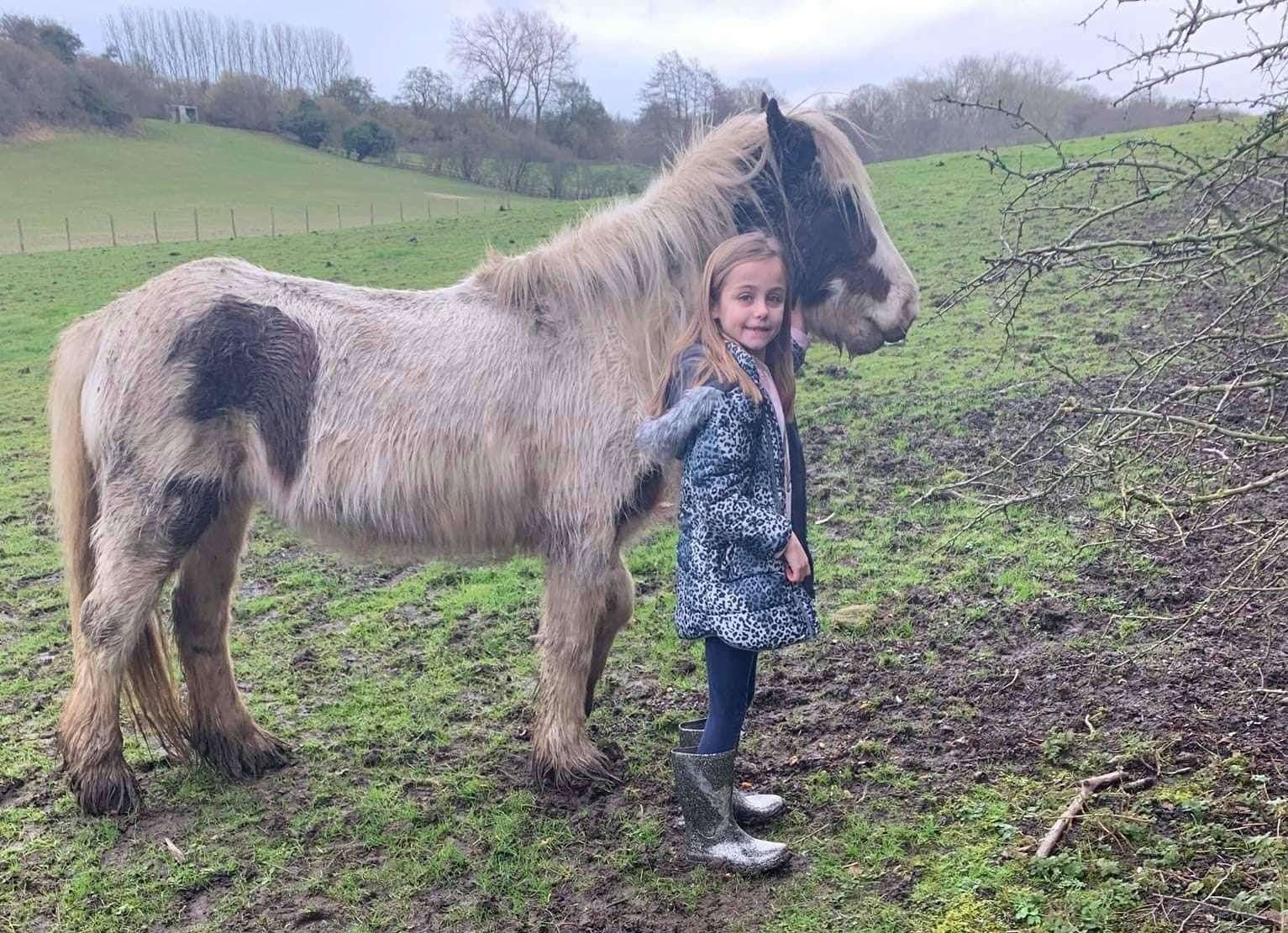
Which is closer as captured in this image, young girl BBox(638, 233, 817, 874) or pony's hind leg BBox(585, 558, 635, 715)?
young girl BBox(638, 233, 817, 874)

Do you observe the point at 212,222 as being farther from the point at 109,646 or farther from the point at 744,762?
the point at 744,762

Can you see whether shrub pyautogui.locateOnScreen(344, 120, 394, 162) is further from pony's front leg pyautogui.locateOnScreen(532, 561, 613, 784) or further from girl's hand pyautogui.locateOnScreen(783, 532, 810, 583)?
girl's hand pyautogui.locateOnScreen(783, 532, 810, 583)

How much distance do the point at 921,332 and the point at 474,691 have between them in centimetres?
815

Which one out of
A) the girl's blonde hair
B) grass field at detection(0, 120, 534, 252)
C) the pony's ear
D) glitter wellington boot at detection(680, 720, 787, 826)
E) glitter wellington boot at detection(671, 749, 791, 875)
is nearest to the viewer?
the girl's blonde hair

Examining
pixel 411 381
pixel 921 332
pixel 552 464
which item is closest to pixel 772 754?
pixel 552 464

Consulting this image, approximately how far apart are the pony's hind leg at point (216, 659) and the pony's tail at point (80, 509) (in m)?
0.13

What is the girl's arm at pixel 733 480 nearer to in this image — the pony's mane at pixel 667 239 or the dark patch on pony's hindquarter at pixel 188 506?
the pony's mane at pixel 667 239

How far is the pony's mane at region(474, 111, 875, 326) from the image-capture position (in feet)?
10.5

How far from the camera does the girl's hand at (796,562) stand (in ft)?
8.23

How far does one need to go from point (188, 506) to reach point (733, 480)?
6.81 ft

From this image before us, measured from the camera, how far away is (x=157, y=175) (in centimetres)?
3631

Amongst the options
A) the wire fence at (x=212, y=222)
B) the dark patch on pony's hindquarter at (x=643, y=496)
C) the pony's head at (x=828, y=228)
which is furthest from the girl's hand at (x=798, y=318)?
the wire fence at (x=212, y=222)

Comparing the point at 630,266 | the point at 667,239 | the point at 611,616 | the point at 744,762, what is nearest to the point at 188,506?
the point at 611,616

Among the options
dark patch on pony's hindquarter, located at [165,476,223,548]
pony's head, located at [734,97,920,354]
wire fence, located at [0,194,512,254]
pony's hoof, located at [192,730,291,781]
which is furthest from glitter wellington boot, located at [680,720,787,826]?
wire fence, located at [0,194,512,254]
